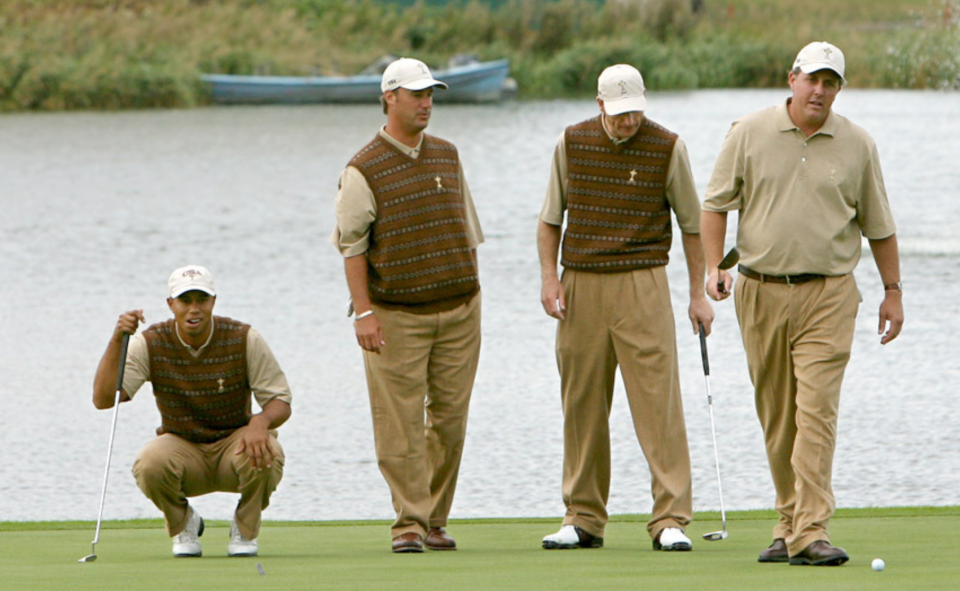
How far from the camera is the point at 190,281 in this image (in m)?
5.68

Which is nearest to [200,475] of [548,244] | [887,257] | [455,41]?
[548,244]

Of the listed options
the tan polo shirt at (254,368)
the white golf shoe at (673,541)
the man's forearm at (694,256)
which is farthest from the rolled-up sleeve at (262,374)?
the man's forearm at (694,256)

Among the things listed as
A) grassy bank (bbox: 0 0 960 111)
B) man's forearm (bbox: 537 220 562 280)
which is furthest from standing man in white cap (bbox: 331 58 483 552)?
grassy bank (bbox: 0 0 960 111)

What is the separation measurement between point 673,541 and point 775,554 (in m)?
0.46

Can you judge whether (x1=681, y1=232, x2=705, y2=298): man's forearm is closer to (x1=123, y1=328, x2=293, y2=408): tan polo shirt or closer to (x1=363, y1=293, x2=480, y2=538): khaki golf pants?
(x1=363, y1=293, x2=480, y2=538): khaki golf pants

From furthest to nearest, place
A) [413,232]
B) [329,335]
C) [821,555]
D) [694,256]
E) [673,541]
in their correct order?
[329,335] → [694,256] → [413,232] → [673,541] → [821,555]

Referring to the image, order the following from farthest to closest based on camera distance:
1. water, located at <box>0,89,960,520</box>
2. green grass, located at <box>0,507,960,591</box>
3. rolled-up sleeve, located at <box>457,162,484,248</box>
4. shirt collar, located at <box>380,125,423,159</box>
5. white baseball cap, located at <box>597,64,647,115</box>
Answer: water, located at <box>0,89,960,520</box>, rolled-up sleeve, located at <box>457,162,484,248</box>, shirt collar, located at <box>380,125,423,159</box>, white baseball cap, located at <box>597,64,647,115</box>, green grass, located at <box>0,507,960,591</box>

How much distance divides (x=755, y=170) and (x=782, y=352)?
578 mm

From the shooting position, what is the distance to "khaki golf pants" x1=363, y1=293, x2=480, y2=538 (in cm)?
586

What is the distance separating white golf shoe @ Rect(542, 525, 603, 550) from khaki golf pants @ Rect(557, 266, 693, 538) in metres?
0.03

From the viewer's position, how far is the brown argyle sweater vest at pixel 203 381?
578 cm

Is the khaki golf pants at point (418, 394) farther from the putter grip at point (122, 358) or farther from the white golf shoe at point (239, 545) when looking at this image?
the putter grip at point (122, 358)

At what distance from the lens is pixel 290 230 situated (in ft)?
66.2

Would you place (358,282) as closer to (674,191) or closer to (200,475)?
(200,475)
